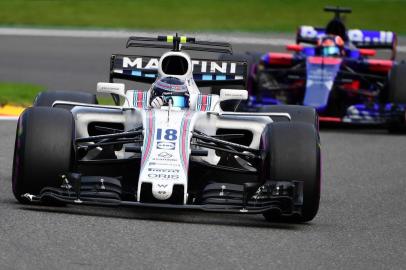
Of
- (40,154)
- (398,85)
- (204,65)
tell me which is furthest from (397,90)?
(40,154)

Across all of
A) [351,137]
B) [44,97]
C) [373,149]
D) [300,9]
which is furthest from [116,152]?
[300,9]

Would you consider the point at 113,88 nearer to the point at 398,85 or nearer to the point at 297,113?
the point at 297,113

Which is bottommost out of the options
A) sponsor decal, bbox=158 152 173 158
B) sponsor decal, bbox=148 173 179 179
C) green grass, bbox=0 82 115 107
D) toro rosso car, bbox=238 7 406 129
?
green grass, bbox=0 82 115 107

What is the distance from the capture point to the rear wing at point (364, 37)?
20156mm

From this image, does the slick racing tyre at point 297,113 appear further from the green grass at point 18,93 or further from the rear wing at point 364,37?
the rear wing at point 364,37

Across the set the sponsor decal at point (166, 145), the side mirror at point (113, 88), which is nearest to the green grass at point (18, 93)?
the side mirror at point (113, 88)

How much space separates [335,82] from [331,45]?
122 centimetres

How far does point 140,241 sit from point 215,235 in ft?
2.17

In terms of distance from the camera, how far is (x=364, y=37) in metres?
20.4

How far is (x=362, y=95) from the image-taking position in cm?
1819

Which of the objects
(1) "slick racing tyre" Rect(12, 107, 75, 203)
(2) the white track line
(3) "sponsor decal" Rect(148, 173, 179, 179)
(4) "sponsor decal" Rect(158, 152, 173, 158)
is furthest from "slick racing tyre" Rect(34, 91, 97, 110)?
(2) the white track line

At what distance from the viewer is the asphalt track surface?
8.11 meters

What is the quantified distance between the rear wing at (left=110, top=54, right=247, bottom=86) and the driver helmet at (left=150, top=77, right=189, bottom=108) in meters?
1.09

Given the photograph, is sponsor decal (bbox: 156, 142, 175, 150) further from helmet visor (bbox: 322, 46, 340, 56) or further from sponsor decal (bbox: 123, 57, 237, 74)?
helmet visor (bbox: 322, 46, 340, 56)
